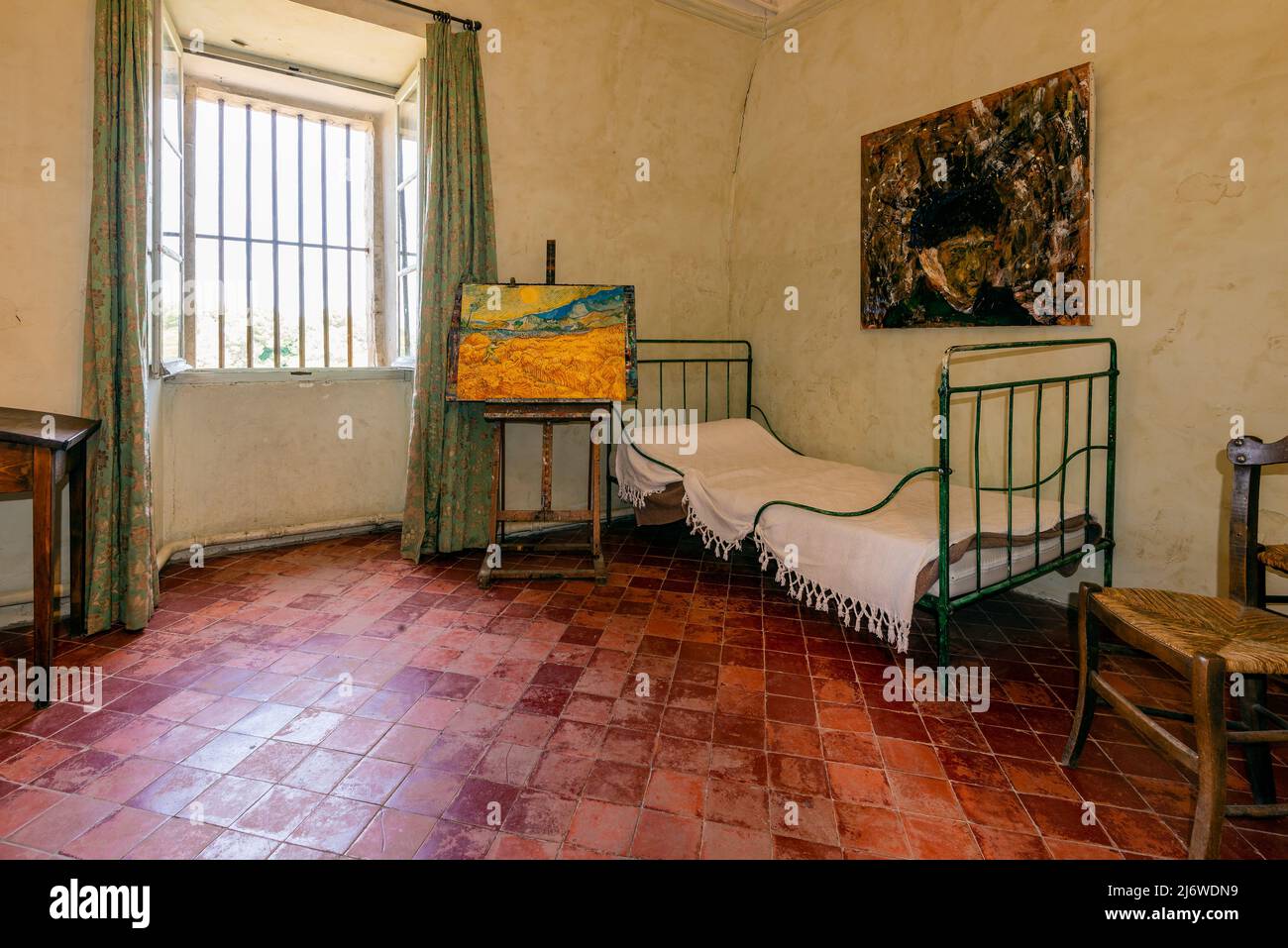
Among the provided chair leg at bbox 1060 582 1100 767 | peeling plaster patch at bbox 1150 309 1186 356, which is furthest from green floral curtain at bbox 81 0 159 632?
peeling plaster patch at bbox 1150 309 1186 356

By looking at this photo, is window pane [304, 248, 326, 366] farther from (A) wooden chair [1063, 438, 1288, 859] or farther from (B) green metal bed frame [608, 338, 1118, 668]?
(A) wooden chair [1063, 438, 1288, 859]

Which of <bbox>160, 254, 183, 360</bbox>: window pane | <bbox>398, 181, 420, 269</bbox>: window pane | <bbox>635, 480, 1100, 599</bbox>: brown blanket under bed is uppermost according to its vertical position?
<bbox>398, 181, 420, 269</bbox>: window pane

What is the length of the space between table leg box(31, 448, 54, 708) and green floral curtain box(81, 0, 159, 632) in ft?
1.72

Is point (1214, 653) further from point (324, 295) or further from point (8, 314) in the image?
point (324, 295)

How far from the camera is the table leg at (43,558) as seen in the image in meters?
2.25

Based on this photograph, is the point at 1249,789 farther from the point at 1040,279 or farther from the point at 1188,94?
the point at 1188,94

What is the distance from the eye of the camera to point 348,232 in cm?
450

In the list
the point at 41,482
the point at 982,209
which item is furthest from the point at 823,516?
the point at 41,482

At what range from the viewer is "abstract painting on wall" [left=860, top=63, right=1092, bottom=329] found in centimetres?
307

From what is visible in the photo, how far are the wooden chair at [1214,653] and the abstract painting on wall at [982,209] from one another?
1.46 metres

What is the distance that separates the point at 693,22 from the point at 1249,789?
4.74 meters

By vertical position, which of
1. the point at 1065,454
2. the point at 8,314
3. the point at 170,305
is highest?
the point at 170,305

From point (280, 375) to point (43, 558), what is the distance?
6.37 feet

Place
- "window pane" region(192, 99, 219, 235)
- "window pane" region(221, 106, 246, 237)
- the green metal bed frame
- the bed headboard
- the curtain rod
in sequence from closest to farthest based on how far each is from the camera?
the green metal bed frame → the curtain rod → "window pane" region(192, 99, 219, 235) → "window pane" region(221, 106, 246, 237) → the bed headboard
